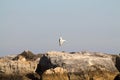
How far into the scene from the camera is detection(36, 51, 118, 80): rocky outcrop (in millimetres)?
24656

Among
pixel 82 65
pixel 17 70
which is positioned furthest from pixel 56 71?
pixel 17 70

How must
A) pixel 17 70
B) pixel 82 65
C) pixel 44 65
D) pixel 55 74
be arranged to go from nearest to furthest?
pixel 55 74 < pixel 82 65 < pixel 17 70 < pixel 44 65

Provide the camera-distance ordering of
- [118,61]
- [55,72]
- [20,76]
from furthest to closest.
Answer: [118,61] < [20,76] < [55,72]

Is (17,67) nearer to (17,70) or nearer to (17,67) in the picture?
(17,67)

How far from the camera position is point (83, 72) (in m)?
24.7

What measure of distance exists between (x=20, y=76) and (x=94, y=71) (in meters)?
4.96

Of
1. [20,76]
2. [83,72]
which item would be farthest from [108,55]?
[20,76]

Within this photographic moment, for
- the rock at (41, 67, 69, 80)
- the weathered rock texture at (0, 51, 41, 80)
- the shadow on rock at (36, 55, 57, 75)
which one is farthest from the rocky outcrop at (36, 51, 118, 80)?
the weathered rock texture at (0, 51, 41, 80)

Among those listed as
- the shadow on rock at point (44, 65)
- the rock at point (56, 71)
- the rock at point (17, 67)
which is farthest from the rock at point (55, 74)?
the rock at point (17, 67)

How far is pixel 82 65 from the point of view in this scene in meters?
24.9

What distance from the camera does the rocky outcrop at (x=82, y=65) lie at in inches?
971

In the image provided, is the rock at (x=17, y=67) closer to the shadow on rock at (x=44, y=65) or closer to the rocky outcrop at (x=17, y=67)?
the rocky outcrop at (x=17, y=67)

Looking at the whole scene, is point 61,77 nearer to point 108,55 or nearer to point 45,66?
point 45,66

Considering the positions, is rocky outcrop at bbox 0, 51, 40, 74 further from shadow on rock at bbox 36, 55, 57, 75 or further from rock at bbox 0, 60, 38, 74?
shadow on rock at bbox 36, 55, 57, 75
